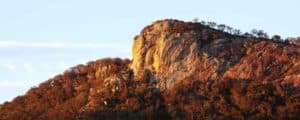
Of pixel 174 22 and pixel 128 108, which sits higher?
pixel 174 22

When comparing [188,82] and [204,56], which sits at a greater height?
[204,56]

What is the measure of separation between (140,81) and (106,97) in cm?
243

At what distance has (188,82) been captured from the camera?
81.9m

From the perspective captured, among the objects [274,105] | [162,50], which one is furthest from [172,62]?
[274,105]

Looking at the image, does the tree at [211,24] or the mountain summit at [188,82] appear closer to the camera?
the mountain summit at [188,82]

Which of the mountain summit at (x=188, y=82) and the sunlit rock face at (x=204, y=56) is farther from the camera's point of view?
the sunlit rock face at (x=204, y=56)

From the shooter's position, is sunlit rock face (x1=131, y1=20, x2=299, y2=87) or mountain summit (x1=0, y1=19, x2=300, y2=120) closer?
mountain summit (x1=0, y1=19, x2=300, y2=120)

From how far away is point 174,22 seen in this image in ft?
285

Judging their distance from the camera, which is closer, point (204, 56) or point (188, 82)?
point (188, 82)

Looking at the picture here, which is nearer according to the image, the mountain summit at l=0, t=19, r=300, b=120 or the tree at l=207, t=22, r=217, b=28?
the mountain summit at l=0, t=19, r=300, b=120

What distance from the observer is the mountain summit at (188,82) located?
259ft

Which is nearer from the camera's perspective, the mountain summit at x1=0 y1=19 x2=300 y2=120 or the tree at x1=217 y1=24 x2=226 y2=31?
the mountain summit at x1=0 y1=19 x2=300 y2=120

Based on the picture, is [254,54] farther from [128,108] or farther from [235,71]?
[128,108]

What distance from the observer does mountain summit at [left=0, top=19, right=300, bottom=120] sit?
78.8 meters
